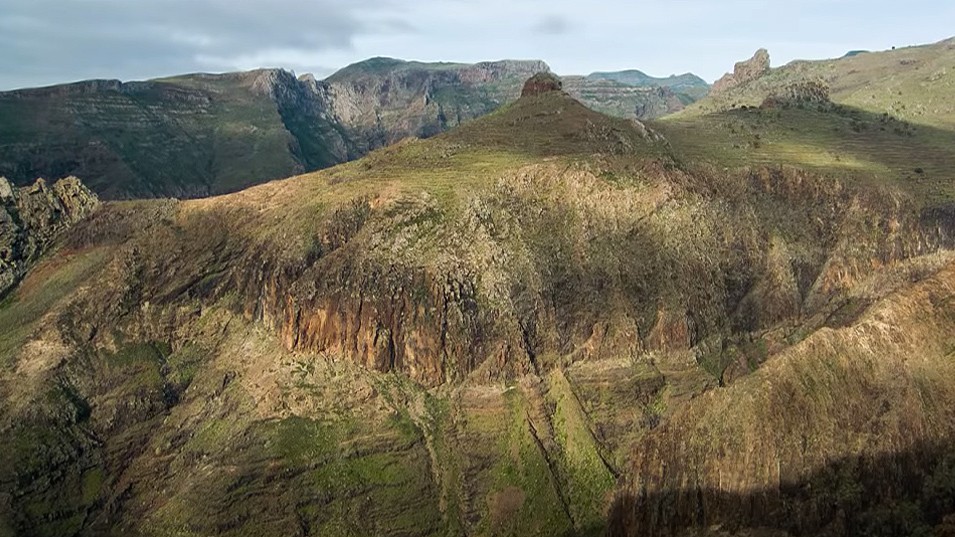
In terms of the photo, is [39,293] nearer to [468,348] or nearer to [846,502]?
[468,348]

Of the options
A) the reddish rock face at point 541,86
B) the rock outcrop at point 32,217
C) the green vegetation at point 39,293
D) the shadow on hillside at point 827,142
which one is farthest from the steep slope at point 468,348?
the reddish rock face at point 541,86

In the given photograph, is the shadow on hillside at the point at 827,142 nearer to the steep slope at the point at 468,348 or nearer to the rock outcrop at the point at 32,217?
the steep slope at the point at 468,348

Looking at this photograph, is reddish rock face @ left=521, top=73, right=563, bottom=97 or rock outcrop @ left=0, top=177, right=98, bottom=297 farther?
reddish rock face @ left=521, top=73, right=563, bottom=97

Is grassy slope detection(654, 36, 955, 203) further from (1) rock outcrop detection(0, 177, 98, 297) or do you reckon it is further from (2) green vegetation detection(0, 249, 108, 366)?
(1) rock outcrop detection(0, 177, 98, 297)

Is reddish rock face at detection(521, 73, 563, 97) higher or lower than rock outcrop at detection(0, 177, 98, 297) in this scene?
higher

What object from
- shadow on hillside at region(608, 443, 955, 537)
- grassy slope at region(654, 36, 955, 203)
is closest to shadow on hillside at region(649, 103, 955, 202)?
grassy slope at region(654, 36, 955, 203)

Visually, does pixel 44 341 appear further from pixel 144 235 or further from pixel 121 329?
pixel 144 235

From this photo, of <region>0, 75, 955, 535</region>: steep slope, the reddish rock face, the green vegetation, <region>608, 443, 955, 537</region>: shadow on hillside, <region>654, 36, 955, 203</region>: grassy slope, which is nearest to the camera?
<region>608, 443, 955, 537</region>: shadow on hillside

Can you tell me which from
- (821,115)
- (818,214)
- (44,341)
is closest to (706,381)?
(818,214)
